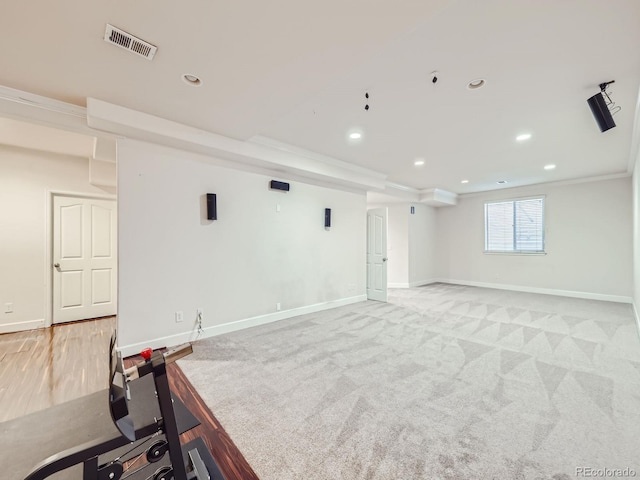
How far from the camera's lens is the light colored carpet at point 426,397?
Result: 5.15 feet

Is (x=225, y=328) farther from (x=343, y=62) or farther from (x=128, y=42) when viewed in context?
(x=343, y=62)

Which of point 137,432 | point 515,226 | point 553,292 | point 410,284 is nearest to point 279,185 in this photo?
point 137,432

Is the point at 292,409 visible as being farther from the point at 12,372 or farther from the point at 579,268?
the point at 579,268

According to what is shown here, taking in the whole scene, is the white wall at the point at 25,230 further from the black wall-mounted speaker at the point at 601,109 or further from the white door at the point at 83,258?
the black wall-mounted speaker at the point at 601,109

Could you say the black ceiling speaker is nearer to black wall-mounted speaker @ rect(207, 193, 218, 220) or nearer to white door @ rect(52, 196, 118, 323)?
black wall-mounted speaker @ rect(207, 193, 218, 220)

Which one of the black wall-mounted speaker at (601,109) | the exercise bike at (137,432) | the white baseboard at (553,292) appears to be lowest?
the white baseboard at (553,292)

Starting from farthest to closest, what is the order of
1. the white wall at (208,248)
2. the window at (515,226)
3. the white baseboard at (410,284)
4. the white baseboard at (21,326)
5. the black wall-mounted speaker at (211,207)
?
the white baseboard at (410,284) → the window at (515,226) → the white baseboard at (21,326) → the black wall-mounted speaker at (211,207) → the white wall at (208,248)

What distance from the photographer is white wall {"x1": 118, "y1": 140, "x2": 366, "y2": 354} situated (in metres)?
3.05

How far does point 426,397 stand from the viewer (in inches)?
86.8

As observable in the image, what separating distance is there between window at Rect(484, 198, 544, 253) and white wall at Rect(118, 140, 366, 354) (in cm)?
518

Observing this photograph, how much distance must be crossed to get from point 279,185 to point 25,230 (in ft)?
12.6

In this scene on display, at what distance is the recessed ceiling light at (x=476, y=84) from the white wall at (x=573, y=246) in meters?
5.79

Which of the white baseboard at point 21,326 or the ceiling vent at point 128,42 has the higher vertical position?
the ceiling vent at point 128,42

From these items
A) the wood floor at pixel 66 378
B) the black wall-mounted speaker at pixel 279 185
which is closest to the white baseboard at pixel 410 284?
the black wall-mounted speaker at pixel 279 185
